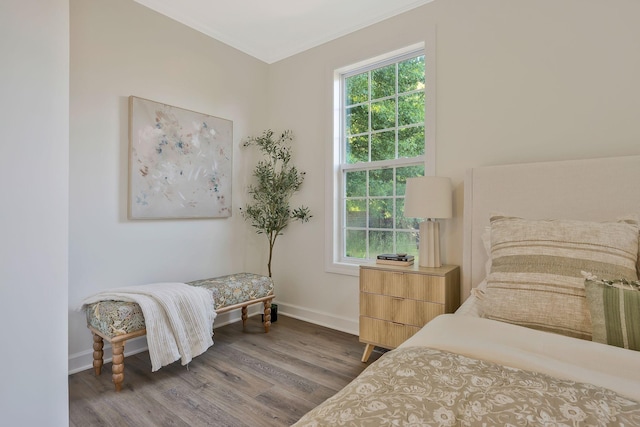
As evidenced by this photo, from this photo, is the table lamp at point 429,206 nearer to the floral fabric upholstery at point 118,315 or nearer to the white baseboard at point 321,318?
the white baseboard at point 321,318

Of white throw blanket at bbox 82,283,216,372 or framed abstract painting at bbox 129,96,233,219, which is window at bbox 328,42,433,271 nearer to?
framed abstract painting at bbox 129,96,233,219

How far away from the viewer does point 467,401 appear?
0.76 m

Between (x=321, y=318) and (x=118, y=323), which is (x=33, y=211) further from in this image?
(x=321, y=318)

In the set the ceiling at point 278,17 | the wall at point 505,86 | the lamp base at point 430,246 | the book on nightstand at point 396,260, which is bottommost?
the book on nightstand at point 396,260

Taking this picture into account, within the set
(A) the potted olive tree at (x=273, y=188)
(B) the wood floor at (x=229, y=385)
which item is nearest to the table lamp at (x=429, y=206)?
(B) the wood floor at (x=229, y=385)

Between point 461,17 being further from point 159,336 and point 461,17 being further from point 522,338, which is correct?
point 159,336

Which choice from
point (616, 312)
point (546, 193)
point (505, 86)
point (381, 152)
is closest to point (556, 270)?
point (616, 312)

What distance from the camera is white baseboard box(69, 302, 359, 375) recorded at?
7.61ft

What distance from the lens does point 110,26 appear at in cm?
248

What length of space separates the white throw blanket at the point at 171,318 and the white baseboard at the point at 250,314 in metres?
0.44

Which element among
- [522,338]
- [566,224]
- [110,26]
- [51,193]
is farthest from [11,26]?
[566,224]

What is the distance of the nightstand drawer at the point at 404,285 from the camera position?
216 cm

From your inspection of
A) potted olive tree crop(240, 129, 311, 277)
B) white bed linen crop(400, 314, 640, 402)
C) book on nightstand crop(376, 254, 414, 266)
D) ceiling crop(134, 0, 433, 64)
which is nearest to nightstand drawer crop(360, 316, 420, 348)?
book on nightstand crop(376, 254, 414, 266)

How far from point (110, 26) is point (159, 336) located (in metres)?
2.32
